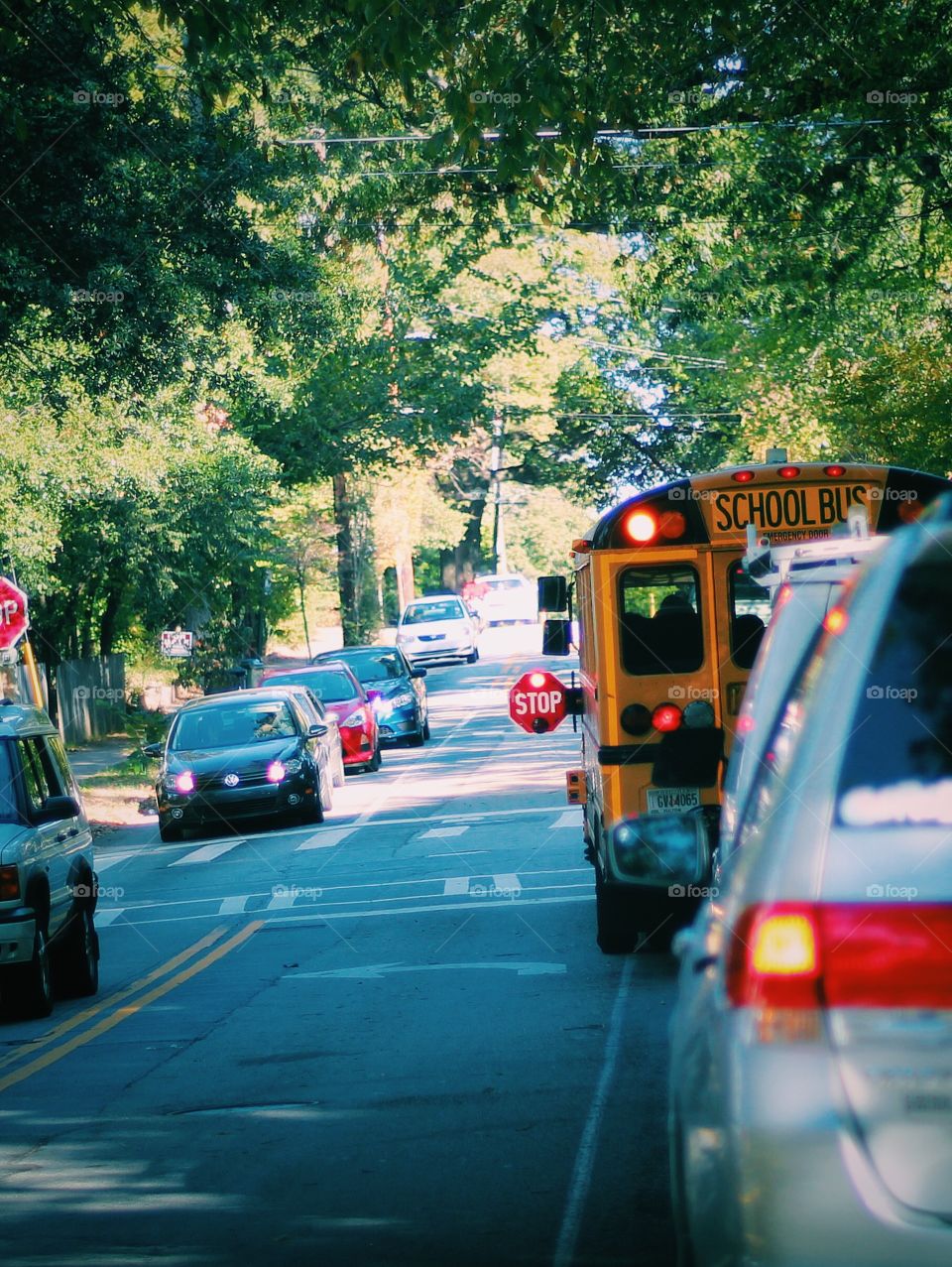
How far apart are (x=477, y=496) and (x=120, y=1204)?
232ft

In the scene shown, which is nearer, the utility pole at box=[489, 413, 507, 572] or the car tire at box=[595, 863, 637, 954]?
the car tire at box=[595, 863, 637, 954]

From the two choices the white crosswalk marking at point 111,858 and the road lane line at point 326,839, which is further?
the white crosswalk marking at point 111,858

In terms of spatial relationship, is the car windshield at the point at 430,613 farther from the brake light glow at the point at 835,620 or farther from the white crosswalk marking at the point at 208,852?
the brake light glow at the point at 835,620

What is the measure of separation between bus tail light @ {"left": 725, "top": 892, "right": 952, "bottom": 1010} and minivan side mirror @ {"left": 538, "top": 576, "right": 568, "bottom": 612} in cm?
957

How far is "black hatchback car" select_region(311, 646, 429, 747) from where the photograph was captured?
32.3 meters

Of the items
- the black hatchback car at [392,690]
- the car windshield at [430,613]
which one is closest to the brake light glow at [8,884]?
the black hatchback car at [392,690]

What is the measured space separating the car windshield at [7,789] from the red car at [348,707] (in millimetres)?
16161

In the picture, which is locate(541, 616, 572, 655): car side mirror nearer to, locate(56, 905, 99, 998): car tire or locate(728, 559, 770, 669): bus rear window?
locate(728, 559, 770, 669): bus rear window

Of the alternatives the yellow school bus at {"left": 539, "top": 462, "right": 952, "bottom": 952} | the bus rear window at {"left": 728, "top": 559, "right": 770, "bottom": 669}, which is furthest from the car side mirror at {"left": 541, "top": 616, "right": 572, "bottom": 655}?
the bus rear window at {"left": 728, "top": 559, "right": 770, "bottom": 669}

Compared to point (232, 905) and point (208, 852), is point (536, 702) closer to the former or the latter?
point (232, 905)

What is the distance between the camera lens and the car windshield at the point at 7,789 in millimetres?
10703

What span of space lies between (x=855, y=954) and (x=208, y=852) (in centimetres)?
1776

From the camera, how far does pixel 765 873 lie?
125 inches

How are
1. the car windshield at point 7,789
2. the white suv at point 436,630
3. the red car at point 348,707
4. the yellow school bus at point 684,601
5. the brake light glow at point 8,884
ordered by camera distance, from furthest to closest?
the white suv at point 436,630 < the red car at point 348,707 < the car windshield at point 7,789 < the yellow school bus at point 684,601 < the brake light glow at point 8,884
